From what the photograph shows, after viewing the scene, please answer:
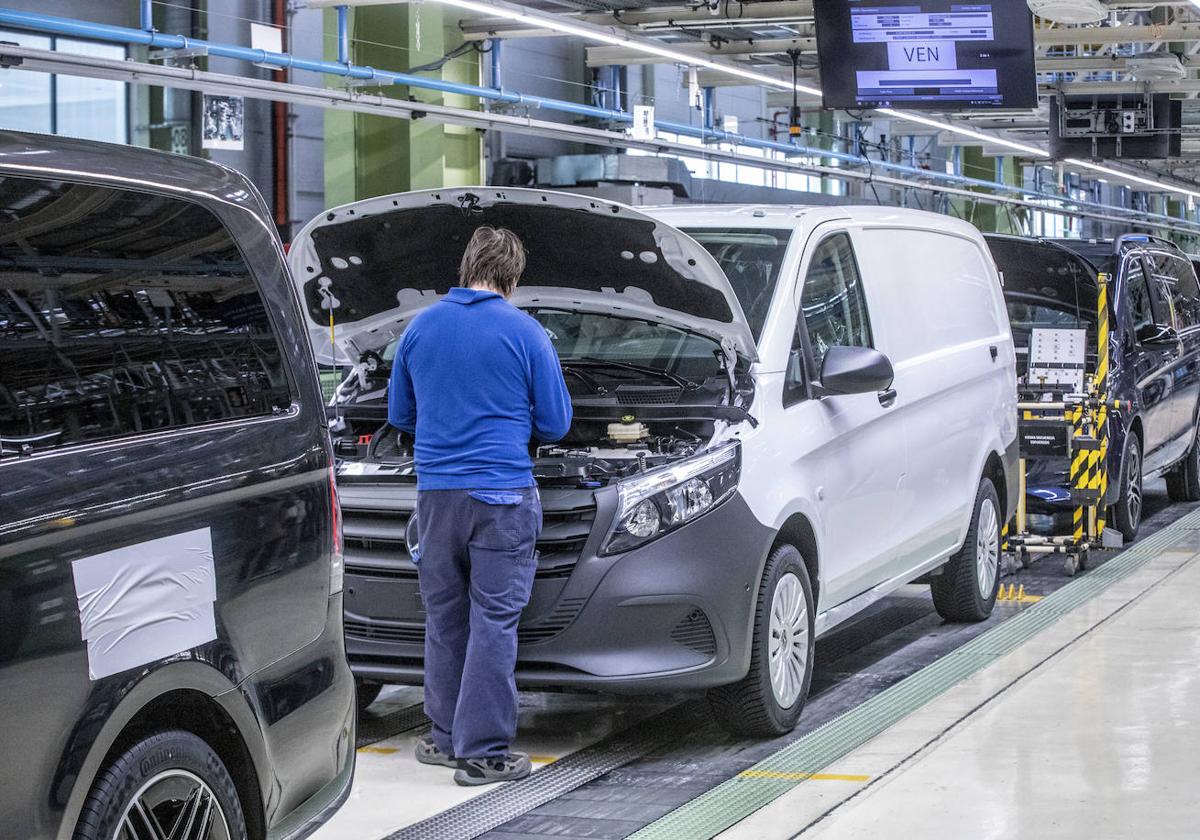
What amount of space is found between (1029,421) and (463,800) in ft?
19.1

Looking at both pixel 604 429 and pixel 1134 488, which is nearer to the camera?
pixel 604 429

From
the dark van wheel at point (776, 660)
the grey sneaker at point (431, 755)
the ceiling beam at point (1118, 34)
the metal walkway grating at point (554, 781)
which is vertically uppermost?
the ceiling beam at point (1118, 34)

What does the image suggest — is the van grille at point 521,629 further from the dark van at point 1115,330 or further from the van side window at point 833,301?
the dark van at point 1115,330

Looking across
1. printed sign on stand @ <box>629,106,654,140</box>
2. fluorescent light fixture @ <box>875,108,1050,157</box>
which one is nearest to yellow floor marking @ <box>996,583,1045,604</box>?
printed sign on stand @ <box>629,106,654,140</box>

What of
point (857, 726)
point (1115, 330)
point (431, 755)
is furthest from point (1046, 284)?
point (431, 755)

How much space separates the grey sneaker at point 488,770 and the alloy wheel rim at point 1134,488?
21.8ft

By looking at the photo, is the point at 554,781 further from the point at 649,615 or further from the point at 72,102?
the point at 72,102

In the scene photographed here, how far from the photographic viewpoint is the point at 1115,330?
10.7m

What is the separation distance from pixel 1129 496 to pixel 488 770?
6.82 meters

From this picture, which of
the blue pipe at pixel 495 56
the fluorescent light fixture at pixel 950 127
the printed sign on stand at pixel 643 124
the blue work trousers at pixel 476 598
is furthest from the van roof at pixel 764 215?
the fluorescent light fixture at pixel 950 127

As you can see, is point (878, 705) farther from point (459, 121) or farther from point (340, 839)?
point (459, 121)

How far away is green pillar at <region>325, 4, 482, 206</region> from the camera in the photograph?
750 inches

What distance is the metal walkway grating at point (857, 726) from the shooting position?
5035 millimetres

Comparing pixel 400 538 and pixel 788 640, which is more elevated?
pixel 400 538
